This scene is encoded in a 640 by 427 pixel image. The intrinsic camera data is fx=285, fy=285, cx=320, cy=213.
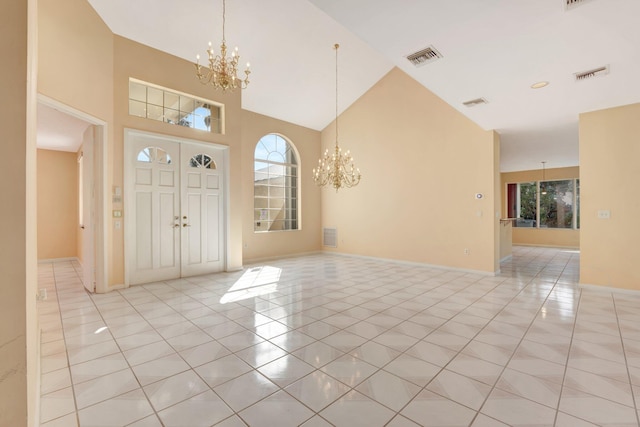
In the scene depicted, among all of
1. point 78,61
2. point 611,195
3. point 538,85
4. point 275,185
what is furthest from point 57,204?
point 611,195

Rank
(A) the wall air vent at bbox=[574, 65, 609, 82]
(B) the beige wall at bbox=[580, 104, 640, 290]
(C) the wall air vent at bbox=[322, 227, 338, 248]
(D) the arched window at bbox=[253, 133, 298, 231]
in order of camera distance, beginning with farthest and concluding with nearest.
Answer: (C) the wall air vent at bbox=[322, 227, 338, 248] < (D) the arched window at bbox=[253, 133, 298, 231] < (B) the beige wall at bbox=[580, 104, 640, 290] < (A) the wall air vent at bbox=[574, 65, 609, 82]

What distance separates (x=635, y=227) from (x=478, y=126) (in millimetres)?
2957

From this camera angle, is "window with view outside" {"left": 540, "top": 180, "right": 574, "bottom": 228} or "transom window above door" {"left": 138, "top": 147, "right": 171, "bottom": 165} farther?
"window with view outside" {"left": 540, "top": 180, "right": 574, "bottom": 228}

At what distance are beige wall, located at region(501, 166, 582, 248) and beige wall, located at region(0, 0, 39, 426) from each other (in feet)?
43.5

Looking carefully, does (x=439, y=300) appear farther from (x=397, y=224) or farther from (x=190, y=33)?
(x=190, y=33)

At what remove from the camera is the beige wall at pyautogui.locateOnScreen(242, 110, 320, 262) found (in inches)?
280

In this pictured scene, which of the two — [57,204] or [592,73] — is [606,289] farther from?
[57,204]

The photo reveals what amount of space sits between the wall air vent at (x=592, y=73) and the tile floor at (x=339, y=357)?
300 centimetres

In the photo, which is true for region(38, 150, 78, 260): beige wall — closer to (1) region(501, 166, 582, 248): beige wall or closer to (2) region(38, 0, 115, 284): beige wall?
(2) region(38, 0, 115, 284): beige wall

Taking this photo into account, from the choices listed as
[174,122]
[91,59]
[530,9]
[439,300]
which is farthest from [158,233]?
[530,9]

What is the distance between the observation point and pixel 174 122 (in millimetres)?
5391

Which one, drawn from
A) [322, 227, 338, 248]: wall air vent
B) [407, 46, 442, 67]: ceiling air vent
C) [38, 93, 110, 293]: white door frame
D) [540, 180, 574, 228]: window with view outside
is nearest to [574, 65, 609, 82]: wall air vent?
[407, 46, 442, 67]: ceiling air vent

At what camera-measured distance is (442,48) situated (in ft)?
10.2

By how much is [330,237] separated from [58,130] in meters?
6.74
